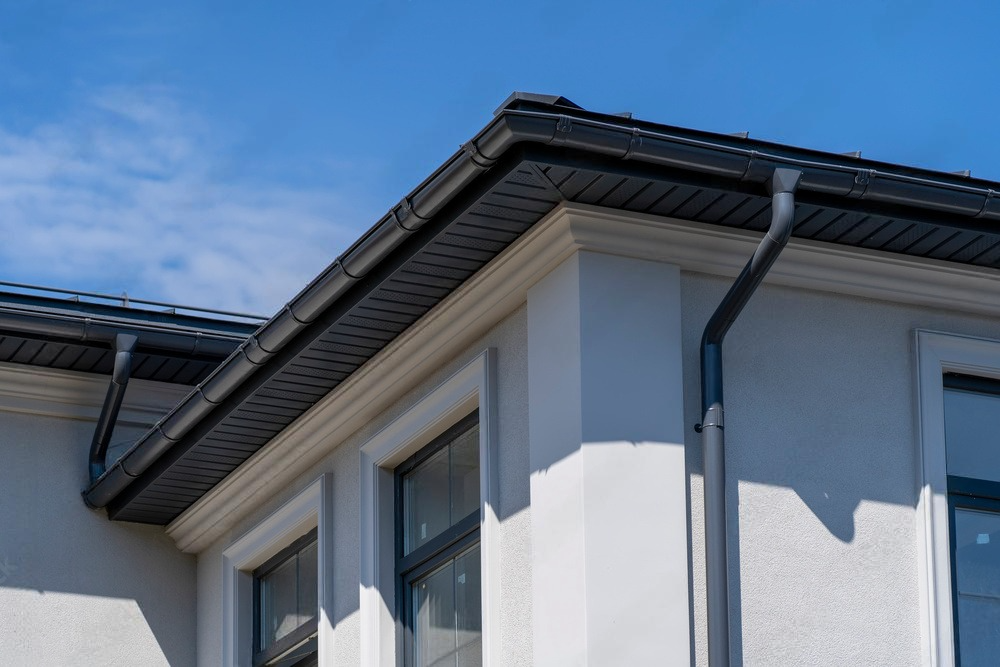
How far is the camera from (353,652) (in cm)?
1004

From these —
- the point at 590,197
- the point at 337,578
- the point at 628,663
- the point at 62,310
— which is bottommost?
the point at 628,663

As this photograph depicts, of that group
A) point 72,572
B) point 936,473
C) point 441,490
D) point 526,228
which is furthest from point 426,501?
point 72,572

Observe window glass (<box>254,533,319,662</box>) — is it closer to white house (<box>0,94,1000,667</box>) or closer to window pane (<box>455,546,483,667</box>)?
white house (<box>0,94,1000,667</box>)

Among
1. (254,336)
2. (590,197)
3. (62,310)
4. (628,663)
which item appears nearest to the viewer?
(628,663)

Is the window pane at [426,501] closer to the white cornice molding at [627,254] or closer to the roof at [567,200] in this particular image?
the white cornice molding at [627,254]

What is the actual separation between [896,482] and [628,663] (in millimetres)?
1655

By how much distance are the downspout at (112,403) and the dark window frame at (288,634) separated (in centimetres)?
137

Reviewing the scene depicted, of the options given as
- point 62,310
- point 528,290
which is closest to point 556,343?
point 528,290

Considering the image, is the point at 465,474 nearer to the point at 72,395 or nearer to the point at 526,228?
the point at 526,228

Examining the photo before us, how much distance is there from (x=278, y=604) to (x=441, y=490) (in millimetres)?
2369

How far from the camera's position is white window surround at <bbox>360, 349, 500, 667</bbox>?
28.4 feet

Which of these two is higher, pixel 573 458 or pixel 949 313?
pixel 949 313

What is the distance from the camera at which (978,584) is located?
338 inches

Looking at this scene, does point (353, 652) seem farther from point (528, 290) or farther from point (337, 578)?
point (528, 290)
